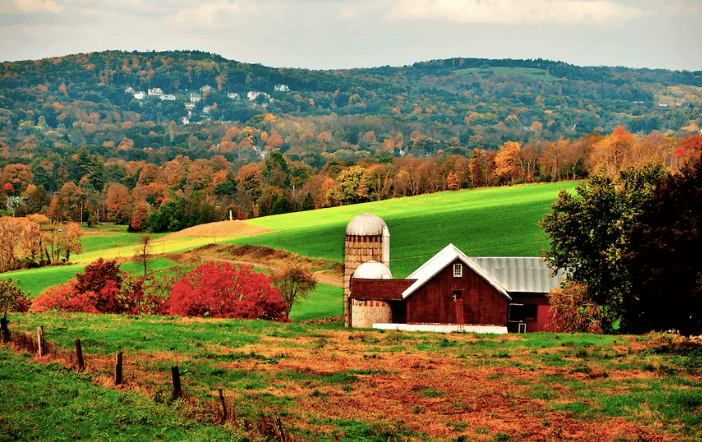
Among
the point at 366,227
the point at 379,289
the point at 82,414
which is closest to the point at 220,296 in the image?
the point at 379,289

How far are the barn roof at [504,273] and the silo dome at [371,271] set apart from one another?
6.57ft

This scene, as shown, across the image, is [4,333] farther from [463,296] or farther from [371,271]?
[463,296]

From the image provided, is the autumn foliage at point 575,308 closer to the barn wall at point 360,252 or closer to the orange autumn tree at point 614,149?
the barn wall at point 360,252

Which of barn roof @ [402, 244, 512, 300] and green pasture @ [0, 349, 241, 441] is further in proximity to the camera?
barn roof @ [402, 244, 512, 300]

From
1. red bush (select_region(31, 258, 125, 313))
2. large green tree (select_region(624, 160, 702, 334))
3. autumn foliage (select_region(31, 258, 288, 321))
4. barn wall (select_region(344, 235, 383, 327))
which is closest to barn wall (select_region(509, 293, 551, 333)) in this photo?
large green tree (select_region(624, 160, 702, 334))

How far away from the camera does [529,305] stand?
50.1 m

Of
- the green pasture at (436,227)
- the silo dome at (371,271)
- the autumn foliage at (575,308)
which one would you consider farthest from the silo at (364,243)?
the green pasture at (436,227)

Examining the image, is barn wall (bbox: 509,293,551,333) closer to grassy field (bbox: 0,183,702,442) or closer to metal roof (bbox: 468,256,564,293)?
metal roof (bbox: 468,256,564,293)

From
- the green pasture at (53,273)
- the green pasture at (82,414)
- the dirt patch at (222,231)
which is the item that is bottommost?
the green pasture at (53,273)

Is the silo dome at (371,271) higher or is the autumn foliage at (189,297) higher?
the silo dome at (371,271)

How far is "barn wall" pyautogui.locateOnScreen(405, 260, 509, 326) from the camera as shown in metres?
47.8

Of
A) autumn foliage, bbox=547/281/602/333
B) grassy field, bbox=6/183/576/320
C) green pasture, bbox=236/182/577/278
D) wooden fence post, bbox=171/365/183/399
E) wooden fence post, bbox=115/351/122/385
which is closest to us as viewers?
wooden fence post, bbox=171/365/183/399

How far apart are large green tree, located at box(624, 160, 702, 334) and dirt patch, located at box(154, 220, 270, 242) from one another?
269 feet

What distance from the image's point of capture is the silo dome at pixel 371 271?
50.9m
